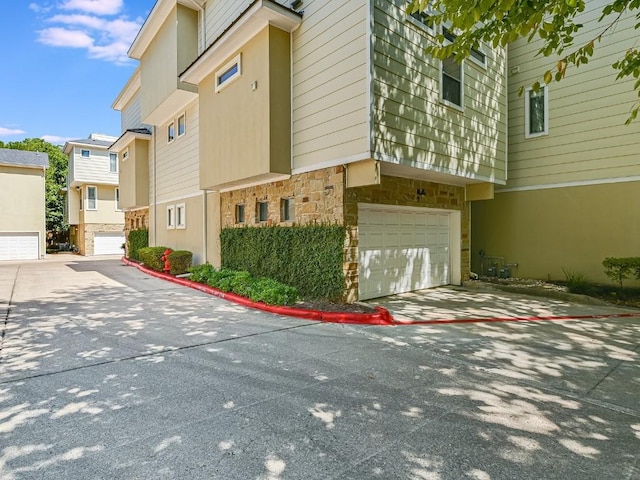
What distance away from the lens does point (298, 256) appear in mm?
8789

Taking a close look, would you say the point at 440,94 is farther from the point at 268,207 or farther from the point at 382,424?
the point at 382,424

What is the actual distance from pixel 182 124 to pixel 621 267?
15013 mm

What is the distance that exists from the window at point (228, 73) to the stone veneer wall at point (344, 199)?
2933 mm

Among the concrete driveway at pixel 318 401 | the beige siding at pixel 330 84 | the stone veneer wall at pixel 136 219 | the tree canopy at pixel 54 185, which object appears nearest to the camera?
the concrete driveway at pixel 318 401

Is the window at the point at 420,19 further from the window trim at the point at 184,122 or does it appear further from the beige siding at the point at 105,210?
the beige siding at the point at 105,210

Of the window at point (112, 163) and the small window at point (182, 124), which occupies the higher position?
the window at point (112, 163)

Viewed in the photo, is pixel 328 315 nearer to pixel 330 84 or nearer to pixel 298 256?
pixel 298 256

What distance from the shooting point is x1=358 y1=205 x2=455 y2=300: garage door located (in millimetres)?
8664

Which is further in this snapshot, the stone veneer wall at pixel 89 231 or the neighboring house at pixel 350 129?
the stone veneer wall at pixel 89 231

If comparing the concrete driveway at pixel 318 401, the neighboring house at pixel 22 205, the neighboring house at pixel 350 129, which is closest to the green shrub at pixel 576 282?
the concrete driveway at pixel 318 401

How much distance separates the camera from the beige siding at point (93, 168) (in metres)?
27.0

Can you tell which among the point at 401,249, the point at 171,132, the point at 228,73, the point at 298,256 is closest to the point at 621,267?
the point at 401,249

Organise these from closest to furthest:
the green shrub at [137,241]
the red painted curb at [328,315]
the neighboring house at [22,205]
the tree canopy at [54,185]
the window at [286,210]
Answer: the red painted curb at [328,315] < the window at [286,210] < the green shrub at [137,241] < the neighboring house at [22,205] < the tree canopy at [54,185]

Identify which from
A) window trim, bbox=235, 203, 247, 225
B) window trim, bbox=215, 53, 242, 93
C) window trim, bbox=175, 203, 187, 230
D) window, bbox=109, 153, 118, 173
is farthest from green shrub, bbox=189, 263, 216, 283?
window, bbox=109, 153, 118, 173
